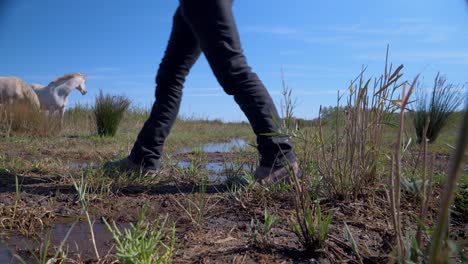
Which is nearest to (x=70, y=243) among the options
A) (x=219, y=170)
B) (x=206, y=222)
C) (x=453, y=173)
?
(x=206, y=222)

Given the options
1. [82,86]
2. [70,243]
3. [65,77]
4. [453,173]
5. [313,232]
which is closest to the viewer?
[453,173]

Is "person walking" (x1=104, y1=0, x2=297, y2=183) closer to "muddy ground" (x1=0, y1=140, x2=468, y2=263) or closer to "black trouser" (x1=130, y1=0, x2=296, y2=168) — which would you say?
"black trouser" (x1=130, y1=0, x2=296, y2=168)

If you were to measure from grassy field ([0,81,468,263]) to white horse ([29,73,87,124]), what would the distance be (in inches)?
267

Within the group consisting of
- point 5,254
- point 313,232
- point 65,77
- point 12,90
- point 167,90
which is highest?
point 65,77

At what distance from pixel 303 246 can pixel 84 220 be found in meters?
0.87

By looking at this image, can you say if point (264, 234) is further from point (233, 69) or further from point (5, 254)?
point (233, 69)

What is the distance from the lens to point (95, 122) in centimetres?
680

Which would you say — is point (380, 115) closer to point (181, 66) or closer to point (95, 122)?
point (181, 66)

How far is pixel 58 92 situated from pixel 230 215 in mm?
8343

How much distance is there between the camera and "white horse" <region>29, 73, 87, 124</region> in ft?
28.0

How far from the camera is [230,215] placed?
151cm

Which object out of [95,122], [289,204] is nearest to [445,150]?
[289,204]

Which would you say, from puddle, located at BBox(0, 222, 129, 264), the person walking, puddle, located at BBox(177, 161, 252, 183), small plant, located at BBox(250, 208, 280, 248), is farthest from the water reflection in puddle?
puddle, located at BBox(177, 161, 252, 183)

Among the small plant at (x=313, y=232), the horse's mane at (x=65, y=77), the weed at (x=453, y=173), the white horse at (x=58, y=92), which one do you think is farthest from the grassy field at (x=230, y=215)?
the horse's mane at (x=65, y=77)
